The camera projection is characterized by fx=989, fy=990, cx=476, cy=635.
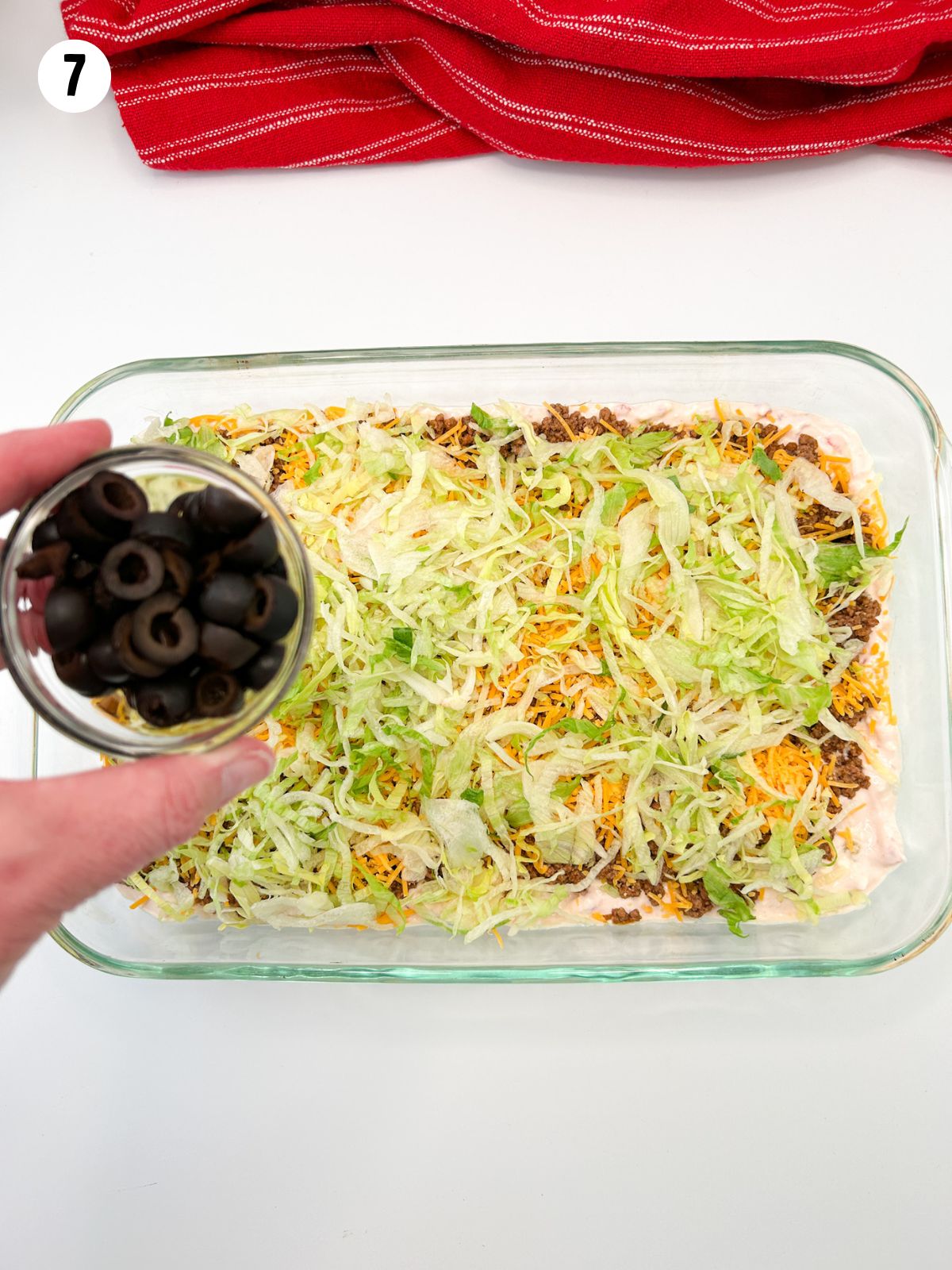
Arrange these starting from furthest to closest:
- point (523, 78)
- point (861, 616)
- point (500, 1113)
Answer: point (523, 78), point (500, 1113), point (861, 616)

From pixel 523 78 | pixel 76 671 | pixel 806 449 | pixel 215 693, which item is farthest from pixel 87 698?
pixel 523 78

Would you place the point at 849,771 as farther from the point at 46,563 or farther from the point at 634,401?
the point at 46,563

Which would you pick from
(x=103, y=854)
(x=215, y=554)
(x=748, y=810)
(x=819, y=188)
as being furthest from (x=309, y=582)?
(x=819, y=188)

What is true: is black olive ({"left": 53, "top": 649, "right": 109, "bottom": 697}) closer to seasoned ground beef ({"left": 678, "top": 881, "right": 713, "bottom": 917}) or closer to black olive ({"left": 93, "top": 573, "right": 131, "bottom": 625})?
black olive ({"left": 93, "top": 573, "right": 131, "bottom": 625})

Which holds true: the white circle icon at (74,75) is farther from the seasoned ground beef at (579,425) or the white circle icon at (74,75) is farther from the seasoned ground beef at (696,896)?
the seasoned ground beef at (696,896)

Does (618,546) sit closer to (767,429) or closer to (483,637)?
(483,637)

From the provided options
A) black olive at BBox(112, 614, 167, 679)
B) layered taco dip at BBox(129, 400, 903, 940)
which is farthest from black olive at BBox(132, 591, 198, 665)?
layered taco dip at BBox(129, 400, 903, 940)
